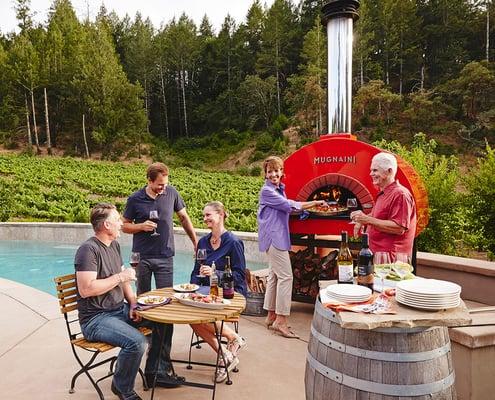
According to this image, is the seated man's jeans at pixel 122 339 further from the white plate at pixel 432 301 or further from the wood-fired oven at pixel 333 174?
the wood-fired oven at pixel 333 174

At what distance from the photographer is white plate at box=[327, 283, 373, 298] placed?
1.99 m

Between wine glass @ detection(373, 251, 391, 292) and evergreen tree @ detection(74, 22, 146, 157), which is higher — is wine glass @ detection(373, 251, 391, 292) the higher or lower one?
the lower one

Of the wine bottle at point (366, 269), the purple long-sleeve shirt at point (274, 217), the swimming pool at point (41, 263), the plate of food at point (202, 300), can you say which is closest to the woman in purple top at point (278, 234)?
the purple long-sleeve shirt at point (274, 217)

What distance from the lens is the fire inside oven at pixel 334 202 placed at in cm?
418

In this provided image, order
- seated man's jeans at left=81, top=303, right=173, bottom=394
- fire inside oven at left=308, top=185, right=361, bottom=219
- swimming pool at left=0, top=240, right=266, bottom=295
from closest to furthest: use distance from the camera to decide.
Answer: seated man's jeans at left=81, top=303, right=173, bottom=394, fire inside oven at left=308, top=185, right=361, bottom=219, swimming pool at left=0, top=240, right=266, bottom=295

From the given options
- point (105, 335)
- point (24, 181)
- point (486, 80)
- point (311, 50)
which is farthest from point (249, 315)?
point (311, 50)

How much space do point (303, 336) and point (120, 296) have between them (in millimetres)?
1852

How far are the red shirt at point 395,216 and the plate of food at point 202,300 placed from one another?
1.21 m

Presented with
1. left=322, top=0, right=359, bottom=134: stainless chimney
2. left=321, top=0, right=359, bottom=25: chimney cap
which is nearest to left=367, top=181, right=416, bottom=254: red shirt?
left=322, top=0, right=359, bottom=134: stainless chimney

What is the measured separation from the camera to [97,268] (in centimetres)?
273

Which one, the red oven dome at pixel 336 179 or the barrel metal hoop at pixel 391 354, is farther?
the red oven dome at pixel 336 179

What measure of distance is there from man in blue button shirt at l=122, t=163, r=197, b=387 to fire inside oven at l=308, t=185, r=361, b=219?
1524 millimetres

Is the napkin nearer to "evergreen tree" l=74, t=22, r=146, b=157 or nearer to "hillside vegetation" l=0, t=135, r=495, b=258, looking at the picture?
"hillside vegetation" l=0, t=135, r=495, b=258

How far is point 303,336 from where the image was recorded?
3.98m
